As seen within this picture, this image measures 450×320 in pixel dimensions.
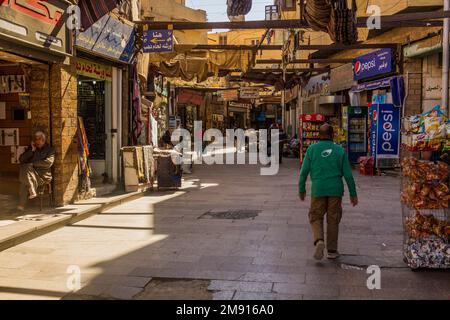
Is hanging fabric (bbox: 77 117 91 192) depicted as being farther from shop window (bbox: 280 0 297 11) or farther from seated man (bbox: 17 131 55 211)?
shop window (bbox: 280 0 297 11)

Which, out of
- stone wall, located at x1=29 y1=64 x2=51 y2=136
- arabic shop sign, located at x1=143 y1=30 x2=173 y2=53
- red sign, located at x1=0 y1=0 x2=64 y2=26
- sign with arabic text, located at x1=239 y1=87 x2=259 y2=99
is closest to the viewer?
red sign, located at x1=0 y1=0 x2=64 y2=26

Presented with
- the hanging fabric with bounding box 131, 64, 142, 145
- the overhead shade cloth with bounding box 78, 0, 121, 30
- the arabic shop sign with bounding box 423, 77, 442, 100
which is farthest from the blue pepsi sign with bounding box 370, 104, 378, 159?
the overhead shade cloth with bounding box 78, 0, 121, 30

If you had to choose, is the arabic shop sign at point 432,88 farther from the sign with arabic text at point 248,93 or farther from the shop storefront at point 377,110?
the sign with arabic text at point 248,93

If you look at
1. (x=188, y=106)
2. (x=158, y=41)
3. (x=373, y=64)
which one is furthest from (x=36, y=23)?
(x=188, y=106)

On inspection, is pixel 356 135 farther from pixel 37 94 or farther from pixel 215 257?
pixel 215 257

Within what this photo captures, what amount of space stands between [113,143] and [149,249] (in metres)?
6.87

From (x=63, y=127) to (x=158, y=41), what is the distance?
4.51 metres

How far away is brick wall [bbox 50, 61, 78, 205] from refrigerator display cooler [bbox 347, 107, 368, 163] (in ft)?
39.2

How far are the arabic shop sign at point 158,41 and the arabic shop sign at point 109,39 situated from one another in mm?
436

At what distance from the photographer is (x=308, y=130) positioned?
21.3m

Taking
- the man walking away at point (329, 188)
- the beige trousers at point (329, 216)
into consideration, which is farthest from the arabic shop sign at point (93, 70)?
the beige trousers at point (329, 216)

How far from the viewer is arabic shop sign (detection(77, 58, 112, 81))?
1174 cm
